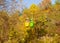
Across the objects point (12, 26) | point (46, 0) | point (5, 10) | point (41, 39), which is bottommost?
point (41, 39)

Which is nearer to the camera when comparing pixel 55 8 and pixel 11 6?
pixel 11 6

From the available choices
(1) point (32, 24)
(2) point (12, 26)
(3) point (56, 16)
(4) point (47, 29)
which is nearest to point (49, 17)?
(3) point (56, 16)

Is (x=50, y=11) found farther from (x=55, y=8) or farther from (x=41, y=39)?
(x=41, y=39)

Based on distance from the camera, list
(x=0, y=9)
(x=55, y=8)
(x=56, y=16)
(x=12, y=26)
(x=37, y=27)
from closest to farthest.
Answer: (x=0, y=9)
(x=12, y=26)
(x=37, y=27)
(x=56, y=16)
(x=55, y=8)

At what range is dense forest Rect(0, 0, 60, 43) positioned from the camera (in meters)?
9.20

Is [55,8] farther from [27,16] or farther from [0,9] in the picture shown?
[0,9]

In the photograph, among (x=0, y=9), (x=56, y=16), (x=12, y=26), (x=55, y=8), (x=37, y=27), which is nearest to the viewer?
(x=0, y=9)

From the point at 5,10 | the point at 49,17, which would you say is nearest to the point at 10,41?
the point at 5,10

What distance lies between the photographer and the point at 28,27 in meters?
11.7

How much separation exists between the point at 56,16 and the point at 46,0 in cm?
453

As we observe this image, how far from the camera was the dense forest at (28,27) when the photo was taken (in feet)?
30.2

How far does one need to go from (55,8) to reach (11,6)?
28.4ft

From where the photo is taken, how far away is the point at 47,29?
13.5 meters

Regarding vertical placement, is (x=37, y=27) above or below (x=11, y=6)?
below
